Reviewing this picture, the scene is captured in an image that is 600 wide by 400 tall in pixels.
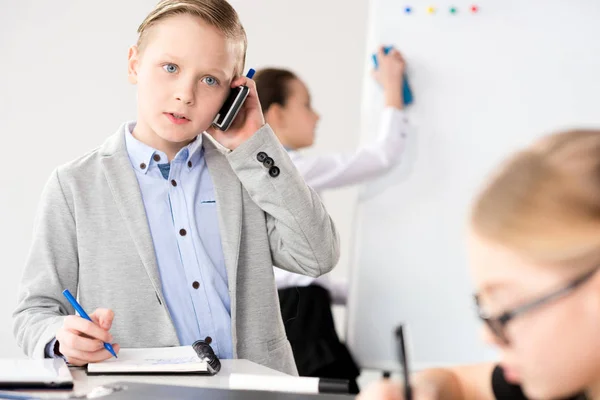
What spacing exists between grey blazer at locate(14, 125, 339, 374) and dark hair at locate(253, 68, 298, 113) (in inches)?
53.5

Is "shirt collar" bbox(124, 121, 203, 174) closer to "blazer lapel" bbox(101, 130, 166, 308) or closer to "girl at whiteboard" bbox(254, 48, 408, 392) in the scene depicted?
"blazer lapel" bbox(101, 130, 166, 308)

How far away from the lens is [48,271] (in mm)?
1328

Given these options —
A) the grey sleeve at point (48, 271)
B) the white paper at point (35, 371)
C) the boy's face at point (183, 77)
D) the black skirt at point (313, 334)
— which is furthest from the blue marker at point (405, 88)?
the white paper at point (35, 371)

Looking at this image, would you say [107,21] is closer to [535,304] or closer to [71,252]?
[71,252]

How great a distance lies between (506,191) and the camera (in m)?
0.67

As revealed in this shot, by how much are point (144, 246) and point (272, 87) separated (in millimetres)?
1612

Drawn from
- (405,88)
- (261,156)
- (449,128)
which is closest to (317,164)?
(405,88)

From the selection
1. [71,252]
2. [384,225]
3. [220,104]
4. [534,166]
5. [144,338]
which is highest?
[534,166]

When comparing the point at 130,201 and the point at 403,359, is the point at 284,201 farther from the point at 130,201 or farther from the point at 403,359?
the point at 403,359

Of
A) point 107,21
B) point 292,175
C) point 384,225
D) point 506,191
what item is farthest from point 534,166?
point 107,21

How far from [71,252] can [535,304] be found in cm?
93

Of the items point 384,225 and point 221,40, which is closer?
point 221,40

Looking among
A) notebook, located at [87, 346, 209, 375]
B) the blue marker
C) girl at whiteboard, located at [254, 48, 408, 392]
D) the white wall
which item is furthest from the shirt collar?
the white wall

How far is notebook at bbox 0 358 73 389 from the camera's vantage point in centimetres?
103
